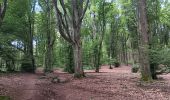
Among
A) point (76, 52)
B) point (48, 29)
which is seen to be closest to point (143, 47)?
point (76, 52)

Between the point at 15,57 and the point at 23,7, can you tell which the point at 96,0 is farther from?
the point at 15,57

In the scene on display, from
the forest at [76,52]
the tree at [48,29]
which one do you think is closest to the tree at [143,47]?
the forest at [76,52]

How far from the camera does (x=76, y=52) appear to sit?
21.6 metres

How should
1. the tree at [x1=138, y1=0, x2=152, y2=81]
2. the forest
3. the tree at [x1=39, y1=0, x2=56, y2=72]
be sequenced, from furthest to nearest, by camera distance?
the tree at [x1=39, y1=0, x2=56, y2=72], the tree at [x1=138, y1=0, x2=152, y2=81], the forest

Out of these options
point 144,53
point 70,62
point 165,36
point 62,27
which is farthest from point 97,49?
point 165,36

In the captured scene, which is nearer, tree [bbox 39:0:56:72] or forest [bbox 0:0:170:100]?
forest [bbox 0:0:170:100]

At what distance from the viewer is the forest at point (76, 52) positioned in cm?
1510

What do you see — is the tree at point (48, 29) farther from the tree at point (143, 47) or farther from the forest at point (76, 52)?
the tree at point (143, 47)

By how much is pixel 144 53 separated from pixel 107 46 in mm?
39112

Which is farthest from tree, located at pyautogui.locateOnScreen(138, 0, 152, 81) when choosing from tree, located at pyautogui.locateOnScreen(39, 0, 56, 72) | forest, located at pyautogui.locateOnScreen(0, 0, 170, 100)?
tree, located at pyautogui.locateOnScreen(39, 0, 56, 72)

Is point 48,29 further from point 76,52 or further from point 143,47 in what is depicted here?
point 143,47

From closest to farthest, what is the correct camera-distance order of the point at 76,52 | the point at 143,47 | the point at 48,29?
the point at 143,47
the point at 76,52
the point at 48,29

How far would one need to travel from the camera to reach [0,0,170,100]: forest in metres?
15.1

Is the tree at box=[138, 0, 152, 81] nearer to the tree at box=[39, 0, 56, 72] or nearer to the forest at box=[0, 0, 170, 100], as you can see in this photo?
the forest at box=[0, 0, 170, 100]
